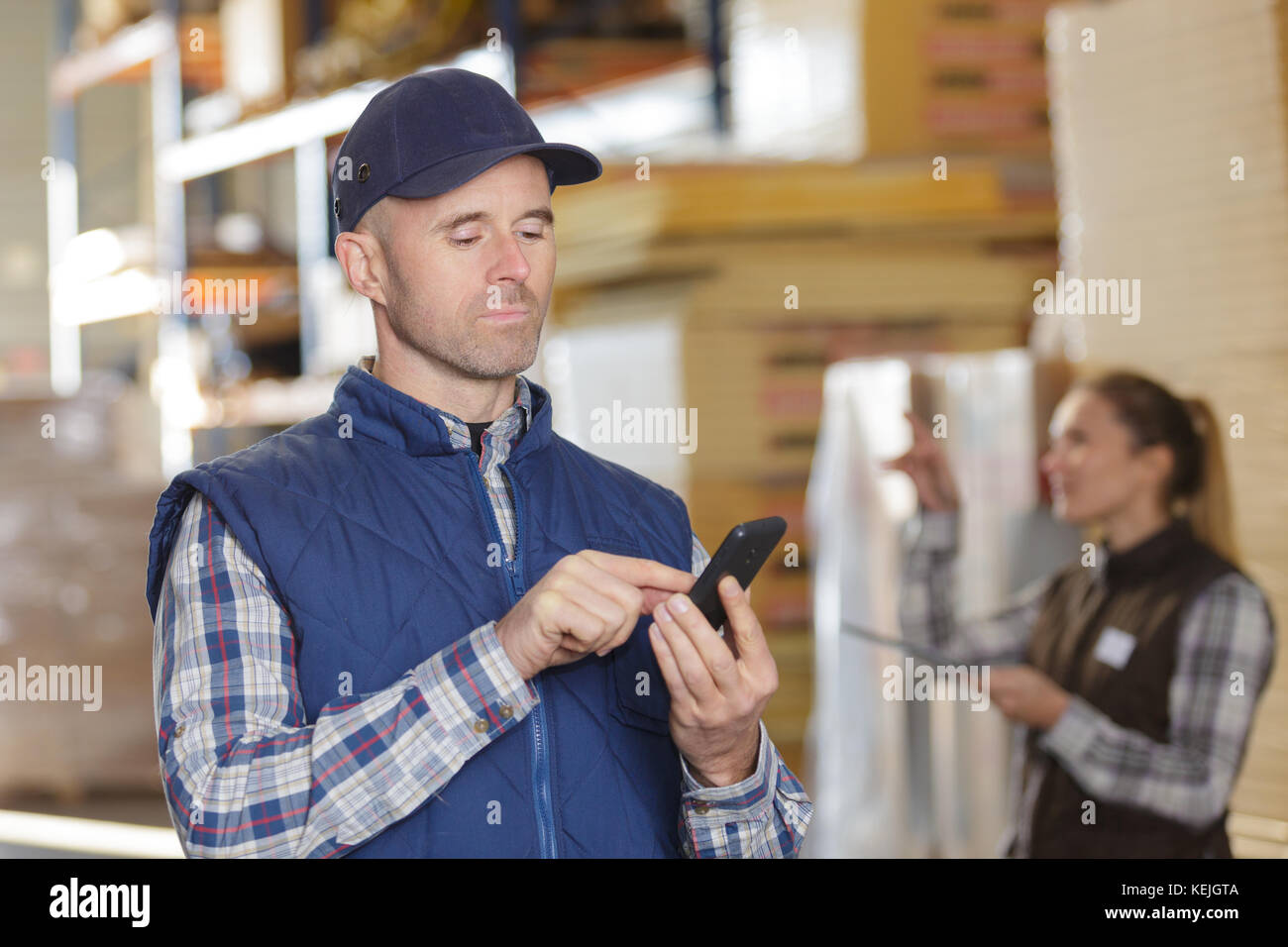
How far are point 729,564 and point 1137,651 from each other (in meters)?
1.64

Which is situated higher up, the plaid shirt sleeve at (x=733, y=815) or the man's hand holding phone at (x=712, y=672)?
the man's hand holding phone at (x=712, y=672)

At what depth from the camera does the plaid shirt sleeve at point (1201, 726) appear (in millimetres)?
2592

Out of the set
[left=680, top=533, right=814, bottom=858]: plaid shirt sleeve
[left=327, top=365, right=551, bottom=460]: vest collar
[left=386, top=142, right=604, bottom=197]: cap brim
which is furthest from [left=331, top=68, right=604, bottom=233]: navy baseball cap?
[left=680, top=533, right=814, bottom=858]: plaid shirt sleeve

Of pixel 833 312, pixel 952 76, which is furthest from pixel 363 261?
pixel 952 76

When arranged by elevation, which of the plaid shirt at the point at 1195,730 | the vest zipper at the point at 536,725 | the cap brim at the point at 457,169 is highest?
the cap brim at the point at 457,169

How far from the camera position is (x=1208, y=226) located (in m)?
2.90

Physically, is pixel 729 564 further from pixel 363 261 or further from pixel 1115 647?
pixel 1115 647

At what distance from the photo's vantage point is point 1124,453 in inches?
111

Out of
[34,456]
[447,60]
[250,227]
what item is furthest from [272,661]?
[250,227]

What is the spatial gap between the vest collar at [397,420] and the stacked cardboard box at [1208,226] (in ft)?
5.96

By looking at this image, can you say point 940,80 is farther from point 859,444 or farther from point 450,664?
point 450,664

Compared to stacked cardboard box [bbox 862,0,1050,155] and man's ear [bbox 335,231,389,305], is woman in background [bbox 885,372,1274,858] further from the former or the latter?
man's ear [bbox 335,231,389,305]

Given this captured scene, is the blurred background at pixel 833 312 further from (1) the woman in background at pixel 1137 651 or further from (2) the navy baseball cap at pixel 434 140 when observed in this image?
(2) the navy baseball cap at pixel 434 140

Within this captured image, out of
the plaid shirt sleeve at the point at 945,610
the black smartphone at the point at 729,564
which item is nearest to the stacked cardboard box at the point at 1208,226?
the plaid shirt sleeve at the point at 945,610
